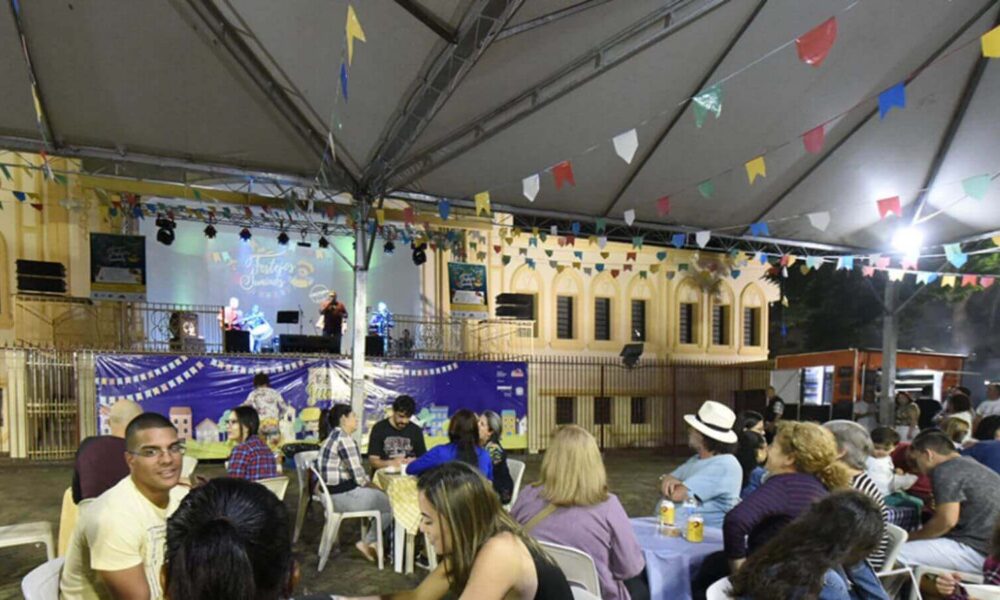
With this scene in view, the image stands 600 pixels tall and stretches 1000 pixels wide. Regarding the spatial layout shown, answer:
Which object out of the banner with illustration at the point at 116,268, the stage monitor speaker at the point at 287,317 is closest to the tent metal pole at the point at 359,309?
the banner with illustration at the point at 116,268

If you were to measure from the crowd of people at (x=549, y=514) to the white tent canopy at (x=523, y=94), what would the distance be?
10.7 ft

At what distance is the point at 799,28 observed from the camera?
5.55 metres

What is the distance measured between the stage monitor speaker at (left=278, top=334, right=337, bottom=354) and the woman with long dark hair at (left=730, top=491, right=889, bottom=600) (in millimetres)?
11267

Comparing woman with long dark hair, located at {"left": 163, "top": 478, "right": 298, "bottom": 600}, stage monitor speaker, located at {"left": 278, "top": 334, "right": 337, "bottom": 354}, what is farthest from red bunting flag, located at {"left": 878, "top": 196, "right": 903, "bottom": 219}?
stage monitor speaker, located at {"left": 278, "top": 334, "right": 337, "bottom": 354}

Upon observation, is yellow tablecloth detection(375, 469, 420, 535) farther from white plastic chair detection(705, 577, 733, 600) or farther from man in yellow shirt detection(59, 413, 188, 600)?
white plastic chair detection(705, 577, 733, 600)

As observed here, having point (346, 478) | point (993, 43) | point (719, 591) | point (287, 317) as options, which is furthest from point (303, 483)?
point (287, 317)

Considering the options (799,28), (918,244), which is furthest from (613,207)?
(918,244)

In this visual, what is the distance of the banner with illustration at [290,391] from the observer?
9.51 metres

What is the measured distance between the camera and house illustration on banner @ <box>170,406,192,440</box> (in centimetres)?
966

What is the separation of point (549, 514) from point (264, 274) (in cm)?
1539

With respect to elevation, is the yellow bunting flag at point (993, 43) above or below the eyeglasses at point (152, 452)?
above

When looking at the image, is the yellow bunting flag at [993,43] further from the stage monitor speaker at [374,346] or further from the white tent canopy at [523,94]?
the stage monitor speaker at [374,346]

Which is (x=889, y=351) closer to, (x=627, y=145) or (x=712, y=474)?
(x=627, y=145)

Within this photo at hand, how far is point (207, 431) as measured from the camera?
9.89 meters
